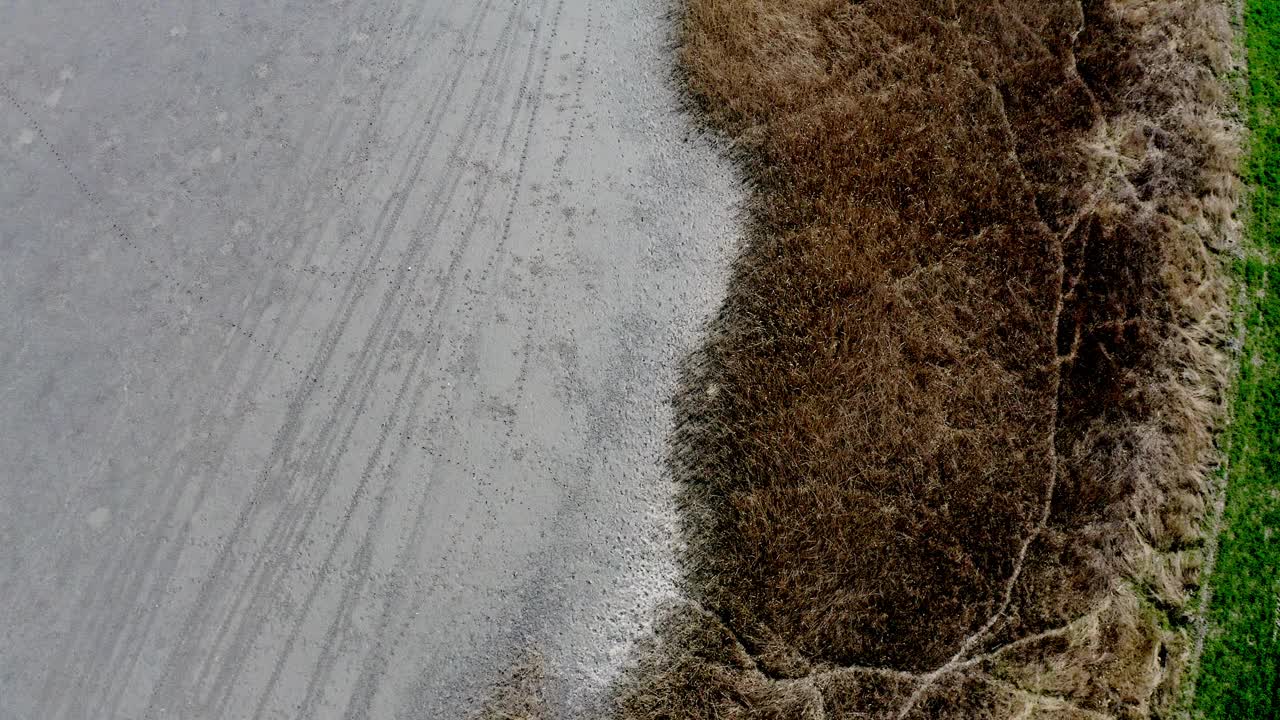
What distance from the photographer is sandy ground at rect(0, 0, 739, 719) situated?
13.7ft

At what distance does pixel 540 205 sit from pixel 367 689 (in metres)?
2.74

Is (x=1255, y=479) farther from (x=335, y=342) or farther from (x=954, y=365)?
(x=335, y=342)

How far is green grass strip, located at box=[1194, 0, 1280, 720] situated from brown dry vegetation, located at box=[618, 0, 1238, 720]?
0.15m

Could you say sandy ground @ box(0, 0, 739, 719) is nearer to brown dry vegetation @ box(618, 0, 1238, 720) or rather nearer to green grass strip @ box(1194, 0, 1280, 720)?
brown dry vegetation @ box(618, 0, 1238, 720)

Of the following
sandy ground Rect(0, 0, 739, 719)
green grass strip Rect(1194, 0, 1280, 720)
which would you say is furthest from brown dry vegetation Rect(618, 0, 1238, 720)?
sandy ground Rect(0, 0, 739, 719)

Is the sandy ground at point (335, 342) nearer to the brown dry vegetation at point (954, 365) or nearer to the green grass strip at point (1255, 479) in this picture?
the brown dry vegetation at point (954, 365)

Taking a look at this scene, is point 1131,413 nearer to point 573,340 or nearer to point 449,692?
point 573,340

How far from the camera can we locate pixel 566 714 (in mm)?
4117

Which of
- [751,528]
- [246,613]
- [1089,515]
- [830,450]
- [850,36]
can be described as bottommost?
[246,613]

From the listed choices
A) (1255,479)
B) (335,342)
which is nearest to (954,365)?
(1255,479)

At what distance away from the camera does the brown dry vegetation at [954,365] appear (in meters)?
4.18

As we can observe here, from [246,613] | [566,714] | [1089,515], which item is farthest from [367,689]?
[1089,515]

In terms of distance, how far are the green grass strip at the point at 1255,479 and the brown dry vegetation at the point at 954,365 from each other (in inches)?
5.8

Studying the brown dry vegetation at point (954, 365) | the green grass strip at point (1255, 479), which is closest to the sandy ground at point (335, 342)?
the brown dry vegetation at point (954, 365)
